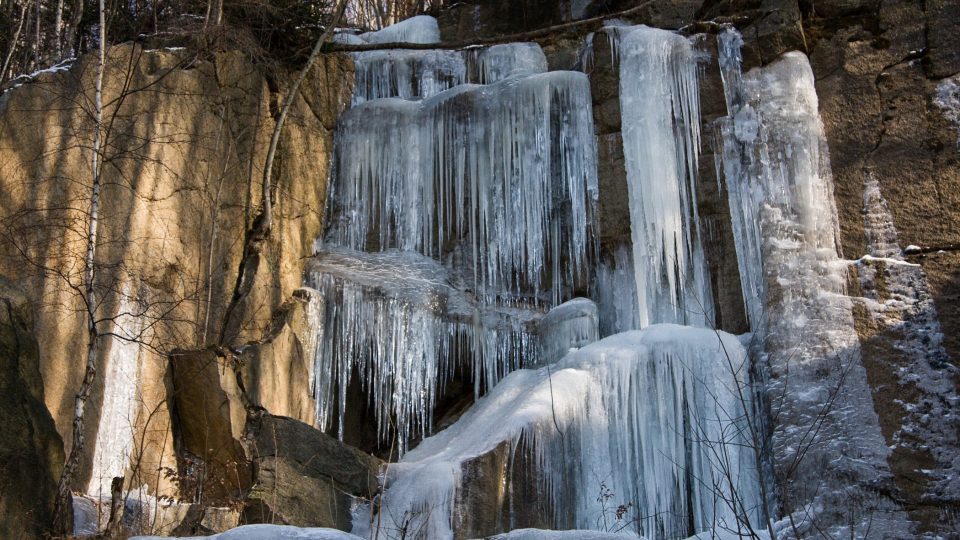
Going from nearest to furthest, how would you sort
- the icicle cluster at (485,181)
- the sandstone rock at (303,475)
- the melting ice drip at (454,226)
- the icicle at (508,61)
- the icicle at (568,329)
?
1. the sandstone rock at (303,475)
2. the icicle at (568,329)
3. the melting ice drip at (454,226)
4. the icicle cluster at (485,181)
5. the icicle at (508,61)

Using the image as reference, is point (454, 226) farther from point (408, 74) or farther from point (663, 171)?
point (663, 171)

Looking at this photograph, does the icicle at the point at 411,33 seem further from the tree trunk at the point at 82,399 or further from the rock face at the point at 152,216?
the tree trunk at the point at 82,399

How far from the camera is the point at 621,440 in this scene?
8602 mm

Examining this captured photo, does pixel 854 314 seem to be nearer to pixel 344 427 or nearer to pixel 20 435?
pixel 344 427

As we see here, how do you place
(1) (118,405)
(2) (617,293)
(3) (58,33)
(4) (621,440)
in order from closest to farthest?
1. (1) (118,405)
2. (4) (621,440)
3. (2) (617,293)
4. (3) (58,33)

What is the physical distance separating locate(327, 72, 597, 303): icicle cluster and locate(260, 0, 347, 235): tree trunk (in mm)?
801

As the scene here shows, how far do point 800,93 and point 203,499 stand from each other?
6094mm

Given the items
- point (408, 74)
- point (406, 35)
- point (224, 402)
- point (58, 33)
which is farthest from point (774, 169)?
point (58, 33)

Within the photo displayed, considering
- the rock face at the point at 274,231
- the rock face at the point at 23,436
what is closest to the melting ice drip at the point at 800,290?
the rock face at the point at 274,231

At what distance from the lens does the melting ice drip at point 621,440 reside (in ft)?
26.9

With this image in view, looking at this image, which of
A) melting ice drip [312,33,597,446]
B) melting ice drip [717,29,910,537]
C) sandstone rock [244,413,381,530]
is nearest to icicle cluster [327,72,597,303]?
melting ice drip [312,33,597,446]

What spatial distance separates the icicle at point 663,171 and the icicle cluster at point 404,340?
1.21 m

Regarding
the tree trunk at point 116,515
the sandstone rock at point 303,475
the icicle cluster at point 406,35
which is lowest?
the tree trunk at point 116,515

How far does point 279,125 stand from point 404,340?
2261 millimetres
